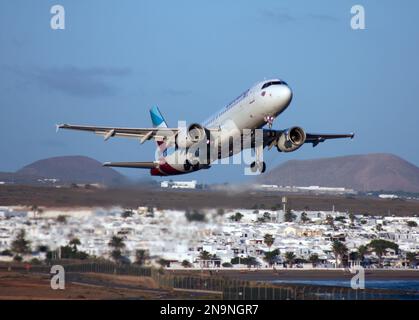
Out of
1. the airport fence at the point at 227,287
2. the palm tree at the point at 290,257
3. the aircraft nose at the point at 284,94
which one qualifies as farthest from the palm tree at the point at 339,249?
the aircraft nose at the point at 284,94

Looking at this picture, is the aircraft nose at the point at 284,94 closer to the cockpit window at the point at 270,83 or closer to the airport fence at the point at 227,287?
the cockpit window at the point at 270,83

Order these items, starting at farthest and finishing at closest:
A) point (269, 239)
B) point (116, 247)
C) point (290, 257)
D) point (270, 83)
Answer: point (269, 239)
point (290, 257)
point (116, 247)
point (270, 83)

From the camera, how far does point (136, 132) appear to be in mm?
63469

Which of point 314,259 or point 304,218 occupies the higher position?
point 304,218

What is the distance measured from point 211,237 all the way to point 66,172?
14819 mm

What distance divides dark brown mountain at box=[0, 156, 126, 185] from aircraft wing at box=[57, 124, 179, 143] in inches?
310

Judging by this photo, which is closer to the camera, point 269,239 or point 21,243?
point 21,243

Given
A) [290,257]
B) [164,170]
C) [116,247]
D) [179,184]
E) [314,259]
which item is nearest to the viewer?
[116,247]

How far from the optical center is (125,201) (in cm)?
6194

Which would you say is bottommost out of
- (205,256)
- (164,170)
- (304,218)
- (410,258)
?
(410,258)

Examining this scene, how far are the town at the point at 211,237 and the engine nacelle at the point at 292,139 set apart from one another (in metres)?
5.89

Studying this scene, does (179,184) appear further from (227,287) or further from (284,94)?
(284,94)

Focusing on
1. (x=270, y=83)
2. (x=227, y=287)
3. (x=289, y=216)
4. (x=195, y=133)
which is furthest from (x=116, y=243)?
(x=289, y=216)
